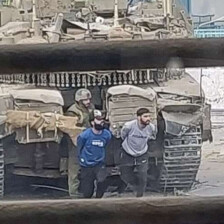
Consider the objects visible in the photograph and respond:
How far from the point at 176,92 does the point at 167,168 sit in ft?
1.29

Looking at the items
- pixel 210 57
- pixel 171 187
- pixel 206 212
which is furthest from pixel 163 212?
pixel 171 187

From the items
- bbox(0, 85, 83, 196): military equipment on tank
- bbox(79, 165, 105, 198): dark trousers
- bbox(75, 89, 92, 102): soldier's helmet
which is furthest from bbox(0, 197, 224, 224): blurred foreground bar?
bbox(75, 89, 92, 102): soldier's helmet

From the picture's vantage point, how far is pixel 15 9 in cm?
456

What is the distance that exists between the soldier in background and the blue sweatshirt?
0.11m

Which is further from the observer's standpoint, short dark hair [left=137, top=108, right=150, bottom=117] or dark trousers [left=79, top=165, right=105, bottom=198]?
short dark hair [left=137, top=108, right=150, bottom=117]

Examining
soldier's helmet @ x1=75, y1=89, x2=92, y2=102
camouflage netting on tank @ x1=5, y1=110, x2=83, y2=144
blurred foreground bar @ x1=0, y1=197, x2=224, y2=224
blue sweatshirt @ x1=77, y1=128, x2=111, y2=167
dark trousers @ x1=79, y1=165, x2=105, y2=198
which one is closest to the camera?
blurred foreground bar @ x1=0, y1=197, x2=224, y2=224

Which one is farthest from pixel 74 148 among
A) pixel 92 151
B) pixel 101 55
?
pixel 101 55

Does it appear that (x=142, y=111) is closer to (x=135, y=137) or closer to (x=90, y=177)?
(x=135, y=137)

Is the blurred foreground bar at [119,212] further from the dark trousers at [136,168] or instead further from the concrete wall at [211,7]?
the concrete wall at [211,7]

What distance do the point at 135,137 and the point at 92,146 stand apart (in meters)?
0.25

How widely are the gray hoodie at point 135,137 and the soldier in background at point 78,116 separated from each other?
0.22m

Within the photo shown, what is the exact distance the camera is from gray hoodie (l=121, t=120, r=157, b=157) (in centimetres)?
353

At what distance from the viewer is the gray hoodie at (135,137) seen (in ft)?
11.6

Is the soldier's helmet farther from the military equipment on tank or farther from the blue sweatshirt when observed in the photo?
the blue sweatshirt
